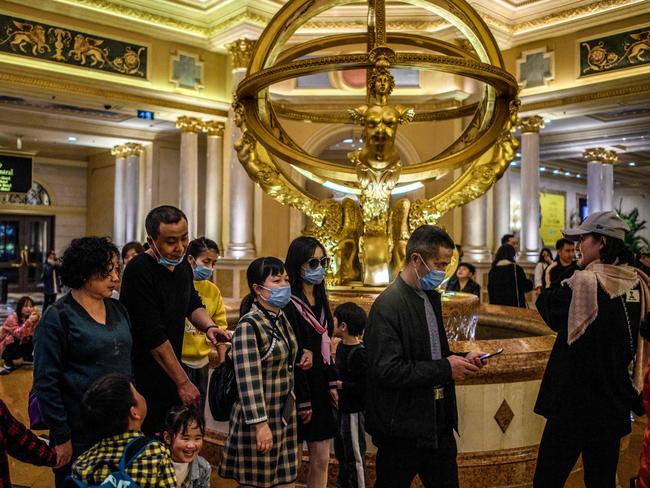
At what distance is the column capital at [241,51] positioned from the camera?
1038 centimetres

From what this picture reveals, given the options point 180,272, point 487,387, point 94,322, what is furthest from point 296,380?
point 487,387

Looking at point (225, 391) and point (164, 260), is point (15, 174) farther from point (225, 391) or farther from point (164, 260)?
point (225, 391)

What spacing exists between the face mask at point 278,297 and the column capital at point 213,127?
32.3 ft

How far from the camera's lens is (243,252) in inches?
424

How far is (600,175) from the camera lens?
48.4ft

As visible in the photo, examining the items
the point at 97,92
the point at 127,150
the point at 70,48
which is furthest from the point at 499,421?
the point at 127,150

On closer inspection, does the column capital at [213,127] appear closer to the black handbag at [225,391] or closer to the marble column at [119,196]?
the marble column at [119,196]

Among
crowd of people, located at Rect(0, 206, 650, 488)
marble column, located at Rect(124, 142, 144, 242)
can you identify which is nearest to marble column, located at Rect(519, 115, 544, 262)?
crowd of people, located at Rect(0, 206, 650, 488)

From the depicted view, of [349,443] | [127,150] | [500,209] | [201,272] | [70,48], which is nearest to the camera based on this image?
[349,443]

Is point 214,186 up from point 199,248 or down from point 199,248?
up

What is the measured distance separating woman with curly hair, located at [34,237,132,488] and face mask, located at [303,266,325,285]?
2.45ft

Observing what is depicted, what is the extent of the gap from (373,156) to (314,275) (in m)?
1.66

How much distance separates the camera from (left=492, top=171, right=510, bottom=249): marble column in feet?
36.8

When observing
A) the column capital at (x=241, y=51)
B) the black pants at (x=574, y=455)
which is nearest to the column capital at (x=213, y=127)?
the column capital at (x=241, y=51)
